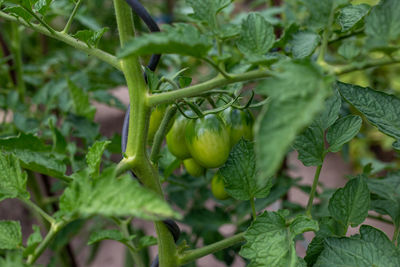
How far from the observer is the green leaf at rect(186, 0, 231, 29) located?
39 centimetres

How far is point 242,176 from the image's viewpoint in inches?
17.6

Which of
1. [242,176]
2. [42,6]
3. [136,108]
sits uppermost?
[42,6]

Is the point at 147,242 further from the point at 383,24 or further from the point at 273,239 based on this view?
the point at 383,24

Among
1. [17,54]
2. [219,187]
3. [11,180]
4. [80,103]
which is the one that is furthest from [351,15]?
[17,54]

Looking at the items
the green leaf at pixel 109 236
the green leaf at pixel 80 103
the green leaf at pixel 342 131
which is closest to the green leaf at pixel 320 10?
the green leaf at pixel 342 131

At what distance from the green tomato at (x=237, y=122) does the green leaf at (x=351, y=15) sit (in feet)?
0.52

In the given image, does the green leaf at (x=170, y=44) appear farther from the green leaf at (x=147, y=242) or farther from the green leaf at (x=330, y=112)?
the green leaf at (x=147, y=242)

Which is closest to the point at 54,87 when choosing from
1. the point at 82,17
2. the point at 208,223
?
the point at 82,17

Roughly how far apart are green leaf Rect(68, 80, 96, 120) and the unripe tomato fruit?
0.29 metres

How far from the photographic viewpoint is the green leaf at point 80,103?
74 centimetres

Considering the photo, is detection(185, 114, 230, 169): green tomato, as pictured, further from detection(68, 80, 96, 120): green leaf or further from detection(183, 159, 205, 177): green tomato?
detection(68, 80, 96, 120): green leaf

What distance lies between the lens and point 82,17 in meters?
0.97

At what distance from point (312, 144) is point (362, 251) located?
12cm

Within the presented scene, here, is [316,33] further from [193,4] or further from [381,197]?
[381,197]
